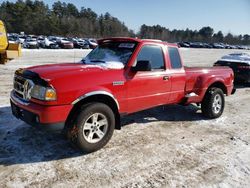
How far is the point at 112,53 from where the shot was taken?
5.39 metres

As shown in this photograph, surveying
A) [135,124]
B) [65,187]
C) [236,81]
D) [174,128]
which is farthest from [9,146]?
[236,81]

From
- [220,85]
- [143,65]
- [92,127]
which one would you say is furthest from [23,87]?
[220,85]

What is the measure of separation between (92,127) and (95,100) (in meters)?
0.45

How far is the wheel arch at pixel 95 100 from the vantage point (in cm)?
425

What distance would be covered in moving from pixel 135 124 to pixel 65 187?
2796 mm

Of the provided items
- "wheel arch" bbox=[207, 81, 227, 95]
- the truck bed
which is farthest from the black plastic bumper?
"wheel arch" bbox=[207, 81, 227, 95]

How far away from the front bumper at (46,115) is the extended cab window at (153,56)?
1872 millimetres

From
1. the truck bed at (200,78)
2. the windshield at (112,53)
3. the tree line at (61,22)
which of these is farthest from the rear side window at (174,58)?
the tree line at (61,22)

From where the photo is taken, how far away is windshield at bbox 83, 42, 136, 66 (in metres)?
5.16

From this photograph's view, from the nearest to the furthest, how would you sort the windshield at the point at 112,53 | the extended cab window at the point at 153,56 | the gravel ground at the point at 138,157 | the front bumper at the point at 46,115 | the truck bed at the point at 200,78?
1. the gravel ground at the point at 138,157
2. the front bumper at the point at 46,115
3. the windshield at the point at 112,53
4. the extended cab window at the point at 153,56
5. the truck bed at the point at 200,78

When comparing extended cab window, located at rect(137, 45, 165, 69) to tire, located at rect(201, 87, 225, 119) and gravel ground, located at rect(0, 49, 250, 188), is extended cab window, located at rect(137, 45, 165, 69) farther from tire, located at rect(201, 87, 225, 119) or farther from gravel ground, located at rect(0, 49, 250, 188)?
tire, located at rect(201, 87, 225, 119)

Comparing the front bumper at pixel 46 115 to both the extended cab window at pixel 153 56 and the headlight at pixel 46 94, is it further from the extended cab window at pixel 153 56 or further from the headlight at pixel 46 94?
the extended cab window at pixel 153 56

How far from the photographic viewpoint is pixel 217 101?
6.96 meters

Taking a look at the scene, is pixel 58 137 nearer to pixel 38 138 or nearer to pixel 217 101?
pixel 38 138
